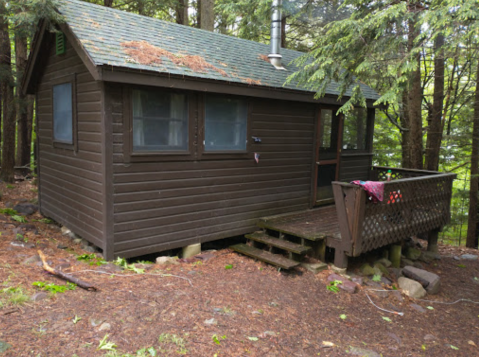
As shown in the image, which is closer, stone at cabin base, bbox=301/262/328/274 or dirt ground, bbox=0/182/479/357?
dirt ground, bbox=0/182/479/357

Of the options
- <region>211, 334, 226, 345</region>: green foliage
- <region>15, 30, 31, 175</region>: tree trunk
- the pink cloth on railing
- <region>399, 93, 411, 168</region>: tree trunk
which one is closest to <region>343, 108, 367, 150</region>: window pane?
<region>399, 93, 411, 168</region>: tree trunk

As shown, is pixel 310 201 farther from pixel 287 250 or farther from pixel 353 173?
pixel 287 250

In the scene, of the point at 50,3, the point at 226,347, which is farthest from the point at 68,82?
the point at 226,347

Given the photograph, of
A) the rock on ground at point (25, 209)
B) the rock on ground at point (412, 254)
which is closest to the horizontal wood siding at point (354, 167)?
the rock on ground at point (412, 254)

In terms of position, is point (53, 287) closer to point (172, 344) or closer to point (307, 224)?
point (172, 344)

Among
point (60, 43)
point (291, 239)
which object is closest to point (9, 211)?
point (60, 43)

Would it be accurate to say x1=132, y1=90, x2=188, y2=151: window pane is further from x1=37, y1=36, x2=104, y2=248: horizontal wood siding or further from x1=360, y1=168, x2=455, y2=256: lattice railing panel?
x1=360, y1=168, x2=455, y2=256: lattice railing panel

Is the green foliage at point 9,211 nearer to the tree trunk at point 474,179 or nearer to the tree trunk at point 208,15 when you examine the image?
the tree trunk at point 208,15

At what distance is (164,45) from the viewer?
621 centimetres

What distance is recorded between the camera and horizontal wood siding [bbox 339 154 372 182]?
8.70 metres

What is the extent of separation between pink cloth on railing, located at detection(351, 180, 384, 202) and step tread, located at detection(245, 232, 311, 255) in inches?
49.9

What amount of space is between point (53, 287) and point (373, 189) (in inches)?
174

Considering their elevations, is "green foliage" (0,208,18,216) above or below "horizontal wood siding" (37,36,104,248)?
below

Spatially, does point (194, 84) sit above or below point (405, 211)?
above
